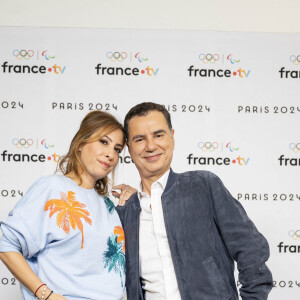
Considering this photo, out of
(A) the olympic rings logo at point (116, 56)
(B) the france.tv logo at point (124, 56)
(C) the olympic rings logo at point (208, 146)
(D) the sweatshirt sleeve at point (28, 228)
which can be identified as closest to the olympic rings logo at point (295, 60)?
(C) the olympic rings logo at point (208, 146)

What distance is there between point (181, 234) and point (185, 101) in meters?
1.41

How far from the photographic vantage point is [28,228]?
4.70 feet

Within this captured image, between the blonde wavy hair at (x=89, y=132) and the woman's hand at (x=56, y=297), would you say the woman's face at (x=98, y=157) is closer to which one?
the blonde wavy hair at (x=89, y=132)

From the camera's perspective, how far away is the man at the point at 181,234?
156 centimetres

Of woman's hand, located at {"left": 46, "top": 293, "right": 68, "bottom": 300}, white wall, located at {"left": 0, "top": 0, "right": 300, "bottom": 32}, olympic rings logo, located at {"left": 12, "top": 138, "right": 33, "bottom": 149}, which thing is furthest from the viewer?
white wall, located at {"left": 0, "top": 0, "right": 300, "bottom": 32}

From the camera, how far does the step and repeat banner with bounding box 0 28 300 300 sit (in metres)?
2.78

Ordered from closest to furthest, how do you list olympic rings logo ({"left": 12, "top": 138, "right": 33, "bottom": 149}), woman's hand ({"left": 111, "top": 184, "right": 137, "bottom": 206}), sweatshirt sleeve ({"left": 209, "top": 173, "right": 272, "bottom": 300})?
sweatshirt sleeve ({"left": 209, "top": 173, "right": 272, "bottom": 300}) → woman's hand ({"left": 111, "top": 184, "right": 137, "bottom": 206}) → olympic rings logo ({"left": 12, "top": 138, "right": 33, "bottom": 149})

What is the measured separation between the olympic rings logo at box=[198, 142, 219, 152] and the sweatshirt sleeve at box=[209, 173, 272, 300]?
1194 mm

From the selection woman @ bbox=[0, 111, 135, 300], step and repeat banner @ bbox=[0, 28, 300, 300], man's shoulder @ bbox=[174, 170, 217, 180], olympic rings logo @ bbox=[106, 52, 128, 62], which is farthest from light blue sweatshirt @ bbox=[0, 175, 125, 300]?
olympic rings logo @ bbox=[106, 52, 128, 62]

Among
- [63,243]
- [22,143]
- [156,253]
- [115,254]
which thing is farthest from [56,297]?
[22,143]

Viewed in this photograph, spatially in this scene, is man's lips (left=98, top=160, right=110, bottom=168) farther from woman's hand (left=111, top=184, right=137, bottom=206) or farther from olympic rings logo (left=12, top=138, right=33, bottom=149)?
olympic rings logo (left=12, top=138, right=33, bottom=149)

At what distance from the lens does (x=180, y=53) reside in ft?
9.39

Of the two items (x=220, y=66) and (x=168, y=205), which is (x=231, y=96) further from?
(x=168, y=205)

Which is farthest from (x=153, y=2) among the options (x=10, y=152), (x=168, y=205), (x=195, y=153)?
(x=168, y=205)
